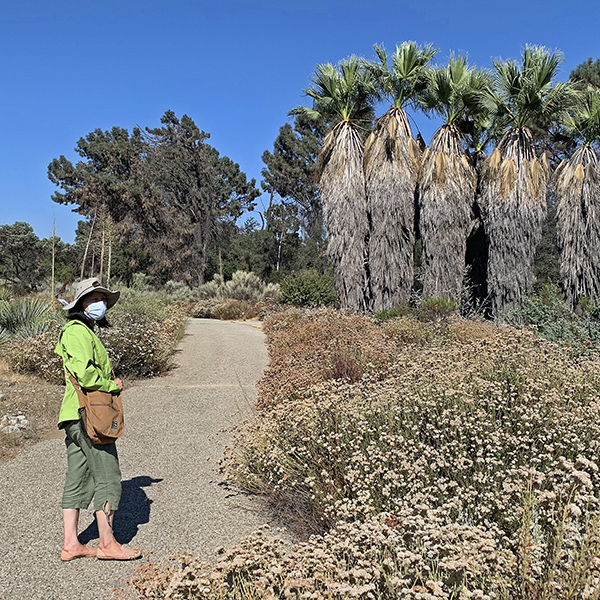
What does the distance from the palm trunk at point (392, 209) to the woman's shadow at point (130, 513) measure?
12.1 m

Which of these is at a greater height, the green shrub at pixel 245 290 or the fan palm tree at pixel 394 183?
the fan palm tree at pixel 394 183

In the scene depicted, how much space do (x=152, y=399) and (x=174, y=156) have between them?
36769mm

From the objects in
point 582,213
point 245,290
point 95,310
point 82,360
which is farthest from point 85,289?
point 245,290

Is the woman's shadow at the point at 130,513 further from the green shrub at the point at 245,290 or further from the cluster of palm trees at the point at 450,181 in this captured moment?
the green shrub at the point at 245,290

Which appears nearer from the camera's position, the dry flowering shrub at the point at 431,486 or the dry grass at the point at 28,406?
the dry flowering shrub at the point at 431,486

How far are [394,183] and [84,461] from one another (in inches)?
556

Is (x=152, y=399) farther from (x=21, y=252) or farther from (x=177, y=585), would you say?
(x=21, y=252)

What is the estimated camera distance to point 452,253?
626 inches

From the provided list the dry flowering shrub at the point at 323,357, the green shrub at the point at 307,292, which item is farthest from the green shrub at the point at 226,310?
the dry flowering shrub at the point at 323,357

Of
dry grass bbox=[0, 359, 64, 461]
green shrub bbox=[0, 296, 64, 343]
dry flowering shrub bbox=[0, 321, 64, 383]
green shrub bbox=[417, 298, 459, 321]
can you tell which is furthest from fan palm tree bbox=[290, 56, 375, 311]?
dry grass bbox=[0, 359, 64, 461]

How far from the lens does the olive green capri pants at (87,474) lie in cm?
365

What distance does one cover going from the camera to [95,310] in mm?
3842

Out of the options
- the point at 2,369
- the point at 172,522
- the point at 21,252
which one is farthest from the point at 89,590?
the point at 21,252

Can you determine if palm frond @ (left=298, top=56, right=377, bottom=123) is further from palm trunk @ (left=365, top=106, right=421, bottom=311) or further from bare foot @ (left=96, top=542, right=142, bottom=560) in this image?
bare foot @ (left=96, top=542, right=142, bottom=560)
